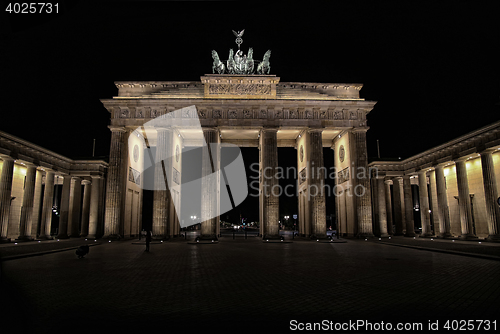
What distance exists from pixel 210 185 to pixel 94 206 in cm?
1525

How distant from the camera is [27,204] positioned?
33750mm

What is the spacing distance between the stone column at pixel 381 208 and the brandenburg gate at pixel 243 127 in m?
3.71

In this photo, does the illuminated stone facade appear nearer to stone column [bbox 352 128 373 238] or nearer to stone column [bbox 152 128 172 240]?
stone column [bbox 152 128 172 240]

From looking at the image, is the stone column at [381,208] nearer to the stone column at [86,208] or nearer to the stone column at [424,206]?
the stone column at [424,206]

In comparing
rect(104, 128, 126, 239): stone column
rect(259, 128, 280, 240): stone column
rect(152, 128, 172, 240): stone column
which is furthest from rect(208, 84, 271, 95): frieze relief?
rect(104, 128, 126, 239): stone column

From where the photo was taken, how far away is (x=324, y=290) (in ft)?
27.5

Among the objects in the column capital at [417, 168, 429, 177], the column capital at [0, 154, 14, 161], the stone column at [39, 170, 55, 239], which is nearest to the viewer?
the column capital at [0, 154, 14, 161]

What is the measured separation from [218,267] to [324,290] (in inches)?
227

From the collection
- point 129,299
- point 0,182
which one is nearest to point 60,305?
point 129,299

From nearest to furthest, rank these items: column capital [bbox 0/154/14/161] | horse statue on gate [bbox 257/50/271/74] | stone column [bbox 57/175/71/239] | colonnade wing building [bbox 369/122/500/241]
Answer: colonnade wing building [bbox 369/122/500/241], column capital [bbox 0/154/14/161], horse statue on gate [bbox 257/50/271/74], stone column [bbox 57/175/71/239]

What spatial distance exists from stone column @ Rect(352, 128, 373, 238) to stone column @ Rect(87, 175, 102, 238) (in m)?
30.2

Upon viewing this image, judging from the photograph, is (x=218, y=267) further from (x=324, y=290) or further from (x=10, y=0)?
(x=10, y=0)

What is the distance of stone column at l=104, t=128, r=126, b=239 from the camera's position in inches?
1371

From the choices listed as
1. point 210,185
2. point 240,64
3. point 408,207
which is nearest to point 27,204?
point 210,185
